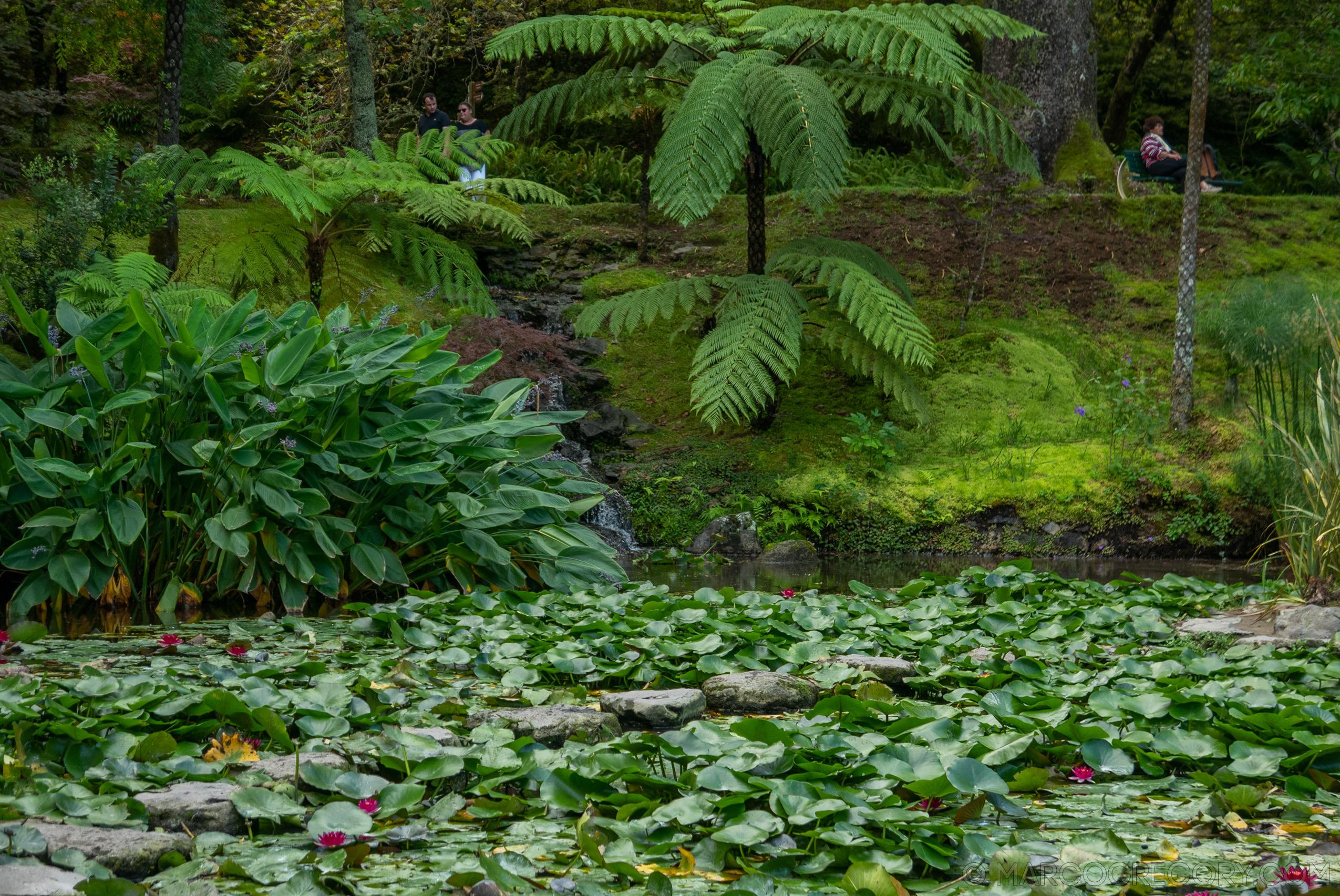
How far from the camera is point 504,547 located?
4.17 metres

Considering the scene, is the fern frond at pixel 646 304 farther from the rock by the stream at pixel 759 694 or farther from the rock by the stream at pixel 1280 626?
the rock by the stream at pixel 759 694

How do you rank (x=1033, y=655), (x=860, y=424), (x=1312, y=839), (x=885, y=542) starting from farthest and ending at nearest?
(x=860, y=424)
(x=885, y=542)
(x=1033, y=655)
(x=1312, y=839)

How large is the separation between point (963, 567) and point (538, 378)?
2.75m

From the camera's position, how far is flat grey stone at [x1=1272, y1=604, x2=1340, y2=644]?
3.24 meters

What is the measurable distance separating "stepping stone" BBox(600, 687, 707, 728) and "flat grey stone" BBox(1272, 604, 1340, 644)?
2.02 meters

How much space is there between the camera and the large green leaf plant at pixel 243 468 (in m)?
3.45

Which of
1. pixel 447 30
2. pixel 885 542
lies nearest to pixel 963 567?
pixel 885 542

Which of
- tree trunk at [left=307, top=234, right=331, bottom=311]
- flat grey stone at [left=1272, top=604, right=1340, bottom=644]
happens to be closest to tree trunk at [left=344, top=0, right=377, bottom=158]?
tree trunk at [left=307, top=234, right=331, bottom=311]

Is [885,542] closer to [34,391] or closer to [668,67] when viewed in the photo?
[668,67]

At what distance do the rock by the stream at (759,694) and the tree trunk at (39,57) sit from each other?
7941mm

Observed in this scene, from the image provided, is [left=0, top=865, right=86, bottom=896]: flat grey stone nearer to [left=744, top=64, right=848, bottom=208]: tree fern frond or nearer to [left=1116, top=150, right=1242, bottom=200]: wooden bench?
[left=744, top=64, right=848, bottom=208]: tree fern frond

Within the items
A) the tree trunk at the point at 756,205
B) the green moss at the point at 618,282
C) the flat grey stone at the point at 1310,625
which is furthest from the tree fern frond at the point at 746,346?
the flat grey stone at the point at 1310,625

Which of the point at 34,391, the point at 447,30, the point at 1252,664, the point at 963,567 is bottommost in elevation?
the point at 963,567

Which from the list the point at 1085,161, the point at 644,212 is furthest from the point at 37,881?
the point at 1085,161
